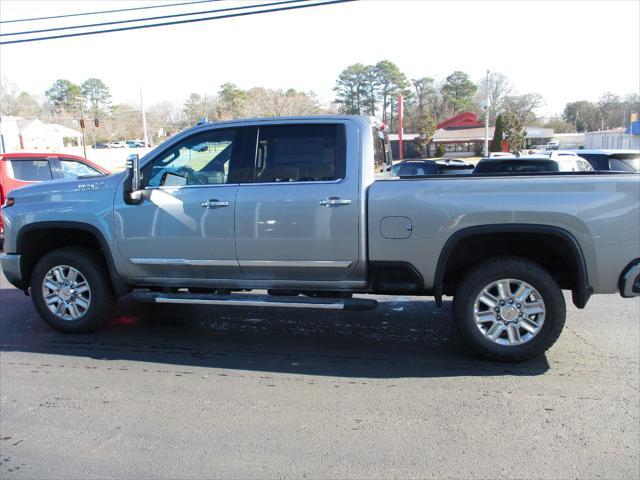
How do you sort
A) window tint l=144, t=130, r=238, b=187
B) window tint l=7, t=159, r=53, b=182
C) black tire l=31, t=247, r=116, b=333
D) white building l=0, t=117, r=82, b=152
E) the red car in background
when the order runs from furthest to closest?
white building l=0, t=117, r=82, b=152, window tint l=7, t=159, r=53, b=182, the red car in background, black tire l=31, t=247, r=116, b=333, window tint l=144, t=130, r=238, b=187

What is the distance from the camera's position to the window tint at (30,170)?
10.5m

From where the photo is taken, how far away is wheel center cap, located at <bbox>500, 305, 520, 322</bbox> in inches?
172

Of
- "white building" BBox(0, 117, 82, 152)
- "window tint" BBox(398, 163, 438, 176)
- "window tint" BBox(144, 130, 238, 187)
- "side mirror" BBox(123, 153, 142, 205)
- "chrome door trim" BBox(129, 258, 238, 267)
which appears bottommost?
"chrome door trim" BBox(129, 258, 238, 267)

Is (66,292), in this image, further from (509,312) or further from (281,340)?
(509,312)

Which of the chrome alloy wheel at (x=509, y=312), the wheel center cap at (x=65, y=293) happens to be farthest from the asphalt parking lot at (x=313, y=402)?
the wheel center cap at (x=65, y=293)

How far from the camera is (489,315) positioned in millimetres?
4430

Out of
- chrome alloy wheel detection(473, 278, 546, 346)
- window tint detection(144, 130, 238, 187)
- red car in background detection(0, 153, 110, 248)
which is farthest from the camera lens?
red car in background detection(0, 153, 110, 248)

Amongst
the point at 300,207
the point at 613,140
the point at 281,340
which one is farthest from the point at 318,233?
the point at 613,140

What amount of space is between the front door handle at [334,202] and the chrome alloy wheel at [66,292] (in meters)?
2.60

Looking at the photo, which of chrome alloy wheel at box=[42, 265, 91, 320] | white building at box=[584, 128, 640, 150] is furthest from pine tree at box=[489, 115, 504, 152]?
chrome alloy wheel at box=[42, 265, 91, 320]

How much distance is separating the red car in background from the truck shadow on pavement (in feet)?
15.6

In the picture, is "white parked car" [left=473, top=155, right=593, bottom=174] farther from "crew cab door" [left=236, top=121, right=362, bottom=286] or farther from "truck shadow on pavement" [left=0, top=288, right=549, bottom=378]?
"crew cab door" [left=236, top=121, right=362, bottom=286]

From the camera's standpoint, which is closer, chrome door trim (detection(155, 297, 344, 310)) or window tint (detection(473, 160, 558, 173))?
chrome door trim (detection(155, 297, 344, 310))

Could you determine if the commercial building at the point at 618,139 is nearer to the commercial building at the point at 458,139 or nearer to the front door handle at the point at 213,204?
the commercial building at the point at 458,139
